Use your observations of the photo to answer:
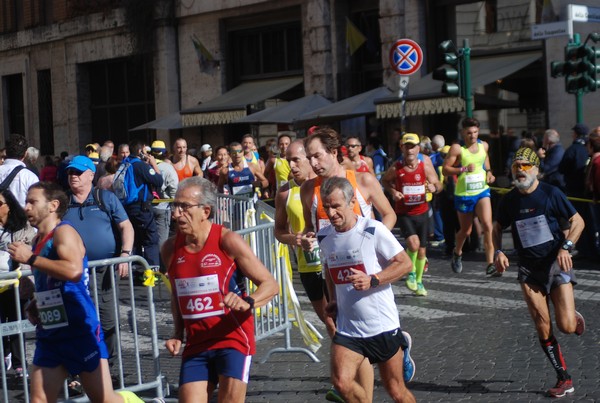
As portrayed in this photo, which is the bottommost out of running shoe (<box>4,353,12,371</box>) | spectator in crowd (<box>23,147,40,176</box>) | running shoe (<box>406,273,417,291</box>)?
running shoe (<box>4,353,12,371</box>)

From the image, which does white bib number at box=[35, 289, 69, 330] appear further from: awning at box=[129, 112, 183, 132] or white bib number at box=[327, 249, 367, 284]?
awning at box=[129, 112, 183, 132]

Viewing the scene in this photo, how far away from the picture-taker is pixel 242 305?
552cm

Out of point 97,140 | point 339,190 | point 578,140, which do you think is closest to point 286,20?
point 97,140

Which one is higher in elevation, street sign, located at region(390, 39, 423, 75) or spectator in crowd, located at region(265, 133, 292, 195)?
street sign, located at region(390, 39, 423, 75)

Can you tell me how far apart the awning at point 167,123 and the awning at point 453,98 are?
26.1 feet

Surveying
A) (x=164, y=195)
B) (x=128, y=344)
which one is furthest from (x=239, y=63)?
(x=128, y=344)

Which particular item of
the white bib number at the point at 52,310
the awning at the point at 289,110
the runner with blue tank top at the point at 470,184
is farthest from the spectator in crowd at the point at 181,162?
the white bib number at the point at 52,310

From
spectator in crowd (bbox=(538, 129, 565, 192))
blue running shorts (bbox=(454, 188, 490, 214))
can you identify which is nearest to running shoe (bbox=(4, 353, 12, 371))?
blue running shorts (bbox=(454, 188, 490, 214))

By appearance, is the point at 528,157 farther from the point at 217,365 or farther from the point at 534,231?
the point at 217,365

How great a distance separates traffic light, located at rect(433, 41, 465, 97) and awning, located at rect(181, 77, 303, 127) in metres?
8.48

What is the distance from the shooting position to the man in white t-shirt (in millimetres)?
6219

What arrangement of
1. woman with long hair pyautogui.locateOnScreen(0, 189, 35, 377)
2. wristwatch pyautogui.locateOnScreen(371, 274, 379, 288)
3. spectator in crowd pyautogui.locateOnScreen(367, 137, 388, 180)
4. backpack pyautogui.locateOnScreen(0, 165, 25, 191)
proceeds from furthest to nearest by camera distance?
1. spectator in crowd pyautogui.locateOnScreen(367, 137, 388, 180)
2. backpack pyautogui.locateOnScreen(0, 165, 25, 191)
3. woman with long hair pyautogui.locateOnScreen(0, 189, 35, 377)
4. wristwatch pyautogui.locateOnScreen(371, 274, 379, 288)

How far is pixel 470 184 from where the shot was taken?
1406 centimetres

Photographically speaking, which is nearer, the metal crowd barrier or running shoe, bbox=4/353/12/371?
the metal crowd barrier
